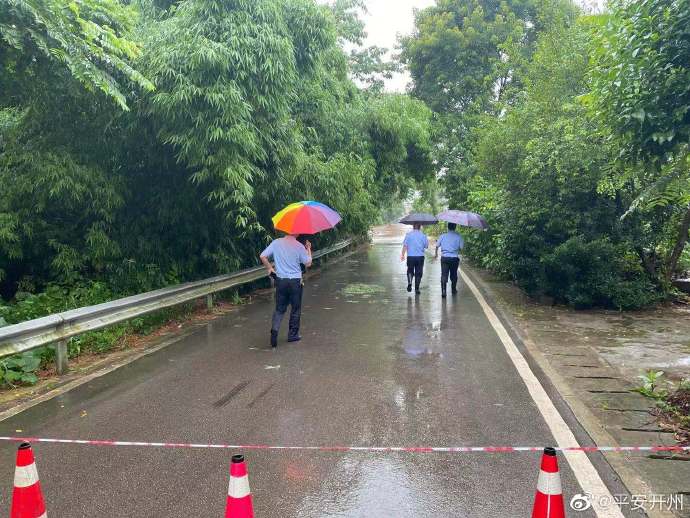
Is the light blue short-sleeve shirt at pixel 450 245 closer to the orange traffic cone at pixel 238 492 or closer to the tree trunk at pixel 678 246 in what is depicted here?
the tree trunk at pixel 678 246

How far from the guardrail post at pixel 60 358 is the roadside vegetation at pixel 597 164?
6.24 m

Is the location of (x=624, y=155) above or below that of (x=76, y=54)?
below

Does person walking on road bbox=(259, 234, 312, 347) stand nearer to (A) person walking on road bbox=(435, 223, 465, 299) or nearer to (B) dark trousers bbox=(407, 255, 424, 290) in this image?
(B) dark trousers bbox=(407, 255, 424, 290)

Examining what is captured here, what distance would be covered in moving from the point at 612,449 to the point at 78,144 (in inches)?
359

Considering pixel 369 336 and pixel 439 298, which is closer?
pixel 369 336

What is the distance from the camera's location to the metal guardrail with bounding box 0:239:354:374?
229 inches

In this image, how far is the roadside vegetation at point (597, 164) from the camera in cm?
464

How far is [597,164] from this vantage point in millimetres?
9969

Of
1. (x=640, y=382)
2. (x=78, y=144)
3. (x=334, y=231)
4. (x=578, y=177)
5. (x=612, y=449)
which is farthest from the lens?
(x=334, y=231)

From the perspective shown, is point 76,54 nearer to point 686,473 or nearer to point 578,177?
point 686,473

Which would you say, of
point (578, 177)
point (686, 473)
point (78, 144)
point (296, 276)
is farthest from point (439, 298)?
point (686, 473)

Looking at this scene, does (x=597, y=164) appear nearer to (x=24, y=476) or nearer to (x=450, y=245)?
(x=450, y=245)

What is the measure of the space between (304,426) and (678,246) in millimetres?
8960

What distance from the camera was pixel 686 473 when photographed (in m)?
3.87
